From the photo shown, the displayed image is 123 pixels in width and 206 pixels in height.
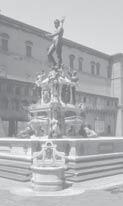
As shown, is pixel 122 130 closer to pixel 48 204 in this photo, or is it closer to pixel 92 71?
pixel 92 71

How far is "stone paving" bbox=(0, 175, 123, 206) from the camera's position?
28.8ft

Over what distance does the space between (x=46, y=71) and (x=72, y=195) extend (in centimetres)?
2892

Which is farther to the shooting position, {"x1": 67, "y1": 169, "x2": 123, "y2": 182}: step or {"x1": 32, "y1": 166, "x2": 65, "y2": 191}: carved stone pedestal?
{"x1": 67, "y1": 169, "x2": 123, "y2": 182}: step

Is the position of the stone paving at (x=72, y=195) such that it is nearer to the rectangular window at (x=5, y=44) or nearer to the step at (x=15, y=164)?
the step at (x=15, y=164)

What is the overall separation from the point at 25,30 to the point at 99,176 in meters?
25.4

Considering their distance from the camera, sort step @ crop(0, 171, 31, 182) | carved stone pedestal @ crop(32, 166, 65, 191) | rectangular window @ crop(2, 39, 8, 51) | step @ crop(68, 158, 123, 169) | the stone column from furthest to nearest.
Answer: the stone column
rectangular window @ crop(2, 39, 8, 51)
step @ crop(68, 158, 123, 169)
step @ crop(0, 171, 31, 182)
carved stone pedestal @ crop(32, 166, 65, 191)

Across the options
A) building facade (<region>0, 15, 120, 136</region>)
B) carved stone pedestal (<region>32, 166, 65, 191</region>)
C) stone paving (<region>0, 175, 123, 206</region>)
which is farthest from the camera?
building facade (<region>0, 15, 120, 136</region>)

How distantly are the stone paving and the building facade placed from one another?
1968 centimetres

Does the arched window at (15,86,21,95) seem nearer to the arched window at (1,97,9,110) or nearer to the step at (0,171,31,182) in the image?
the arched window at (1,97,9,110)

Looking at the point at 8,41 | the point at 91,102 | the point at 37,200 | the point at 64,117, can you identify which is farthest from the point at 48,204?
the point at 91,102

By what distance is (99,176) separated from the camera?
12.7 m

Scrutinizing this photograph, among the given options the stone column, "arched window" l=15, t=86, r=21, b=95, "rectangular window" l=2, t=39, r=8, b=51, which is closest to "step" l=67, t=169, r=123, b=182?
"arched window" l=15, t=86, r=21, b=95

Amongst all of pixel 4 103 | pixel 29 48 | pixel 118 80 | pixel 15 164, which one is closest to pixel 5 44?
pixel 29 48

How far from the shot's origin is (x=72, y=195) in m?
9.75
